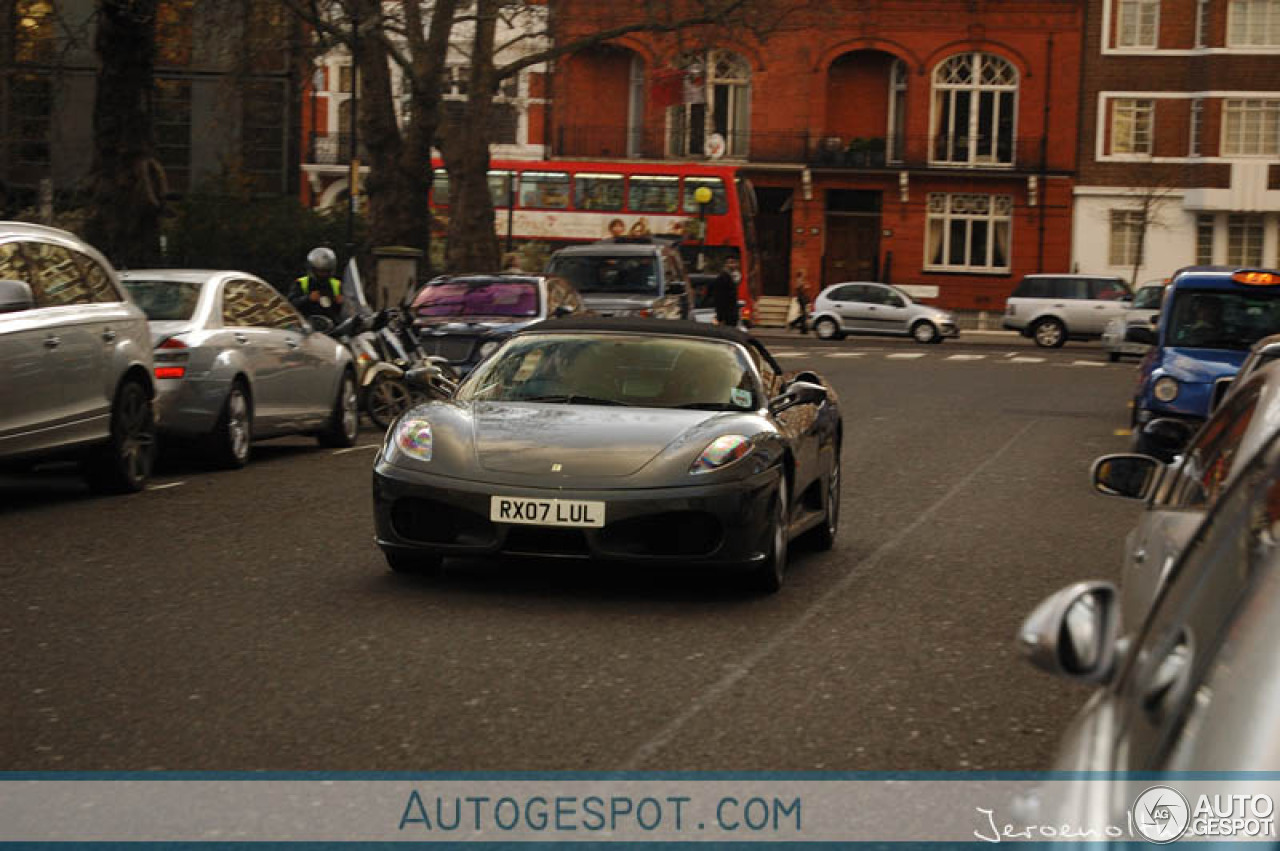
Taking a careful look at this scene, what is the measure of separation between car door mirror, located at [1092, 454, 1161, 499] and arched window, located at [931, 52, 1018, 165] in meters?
58.1

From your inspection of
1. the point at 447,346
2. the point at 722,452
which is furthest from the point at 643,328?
the point at 447,346

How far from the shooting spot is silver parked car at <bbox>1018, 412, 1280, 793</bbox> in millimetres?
2301

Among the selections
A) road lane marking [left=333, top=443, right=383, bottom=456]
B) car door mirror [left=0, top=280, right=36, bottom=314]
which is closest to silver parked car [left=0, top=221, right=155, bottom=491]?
car door mirror [left=0, top=280, right=36, bottom=314]

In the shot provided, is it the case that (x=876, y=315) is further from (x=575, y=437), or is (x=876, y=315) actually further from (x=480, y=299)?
(x=575, y=437)

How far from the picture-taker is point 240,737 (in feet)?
20.1

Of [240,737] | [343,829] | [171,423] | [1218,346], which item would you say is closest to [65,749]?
[240,737]

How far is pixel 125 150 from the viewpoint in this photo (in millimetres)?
22578

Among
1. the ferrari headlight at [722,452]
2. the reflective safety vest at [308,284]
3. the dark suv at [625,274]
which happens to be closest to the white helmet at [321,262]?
the reflective safety vest at [308,284]

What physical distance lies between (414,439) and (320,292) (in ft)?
39.3

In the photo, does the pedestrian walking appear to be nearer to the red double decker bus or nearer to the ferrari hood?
the red double decker bus

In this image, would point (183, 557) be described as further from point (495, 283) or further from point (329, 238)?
point (329, 238)

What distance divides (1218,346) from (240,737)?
42.1ft

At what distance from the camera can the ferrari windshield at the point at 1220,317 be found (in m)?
17.2

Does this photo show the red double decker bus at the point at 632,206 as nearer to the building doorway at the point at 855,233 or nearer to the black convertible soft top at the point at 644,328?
the building doorway at the point at 855,233
